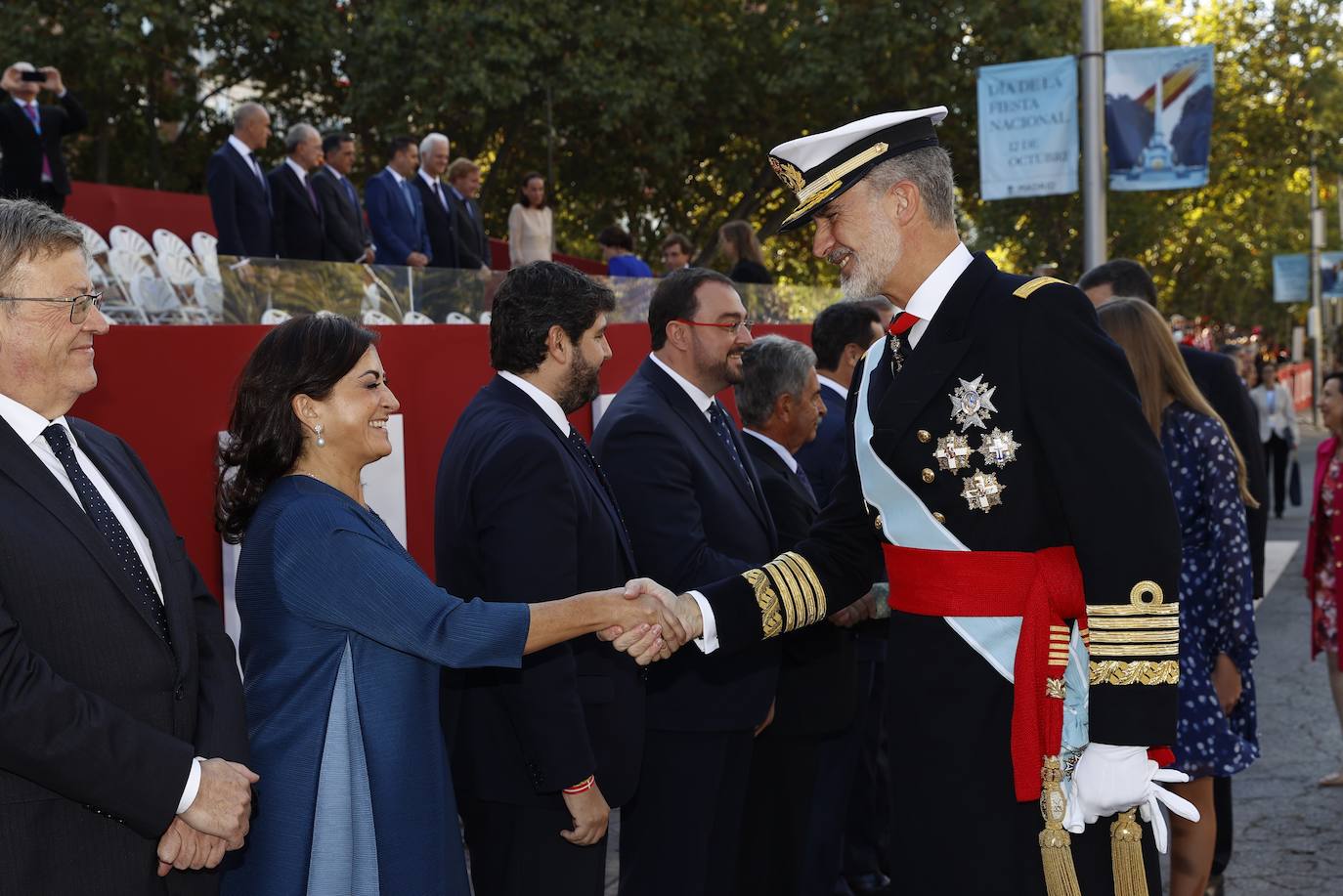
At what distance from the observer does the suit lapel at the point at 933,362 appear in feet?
9.61

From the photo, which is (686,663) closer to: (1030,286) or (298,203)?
(1030,286)

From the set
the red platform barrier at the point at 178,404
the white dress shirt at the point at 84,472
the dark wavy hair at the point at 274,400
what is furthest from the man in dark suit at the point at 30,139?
the white dress shirt at the point at 84,472

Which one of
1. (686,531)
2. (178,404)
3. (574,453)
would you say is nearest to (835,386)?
(686,531)

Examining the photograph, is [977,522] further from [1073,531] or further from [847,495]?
[847,495]

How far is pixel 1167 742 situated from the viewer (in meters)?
2.69

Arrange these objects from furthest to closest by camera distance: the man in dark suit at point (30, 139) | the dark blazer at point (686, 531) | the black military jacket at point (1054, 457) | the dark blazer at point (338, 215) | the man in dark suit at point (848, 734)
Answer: the dark blazer at point (338, 215), the man in dark suit at point (30, 139), the man in dark suit at point (848, 734), the dark blazer at point (686, 531), the black military jacket at point (1054, 457)

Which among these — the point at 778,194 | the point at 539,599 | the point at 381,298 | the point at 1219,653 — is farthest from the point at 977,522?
the point at 778,194

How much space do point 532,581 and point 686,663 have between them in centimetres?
92

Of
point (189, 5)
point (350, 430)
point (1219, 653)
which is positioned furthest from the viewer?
point (189, 5)

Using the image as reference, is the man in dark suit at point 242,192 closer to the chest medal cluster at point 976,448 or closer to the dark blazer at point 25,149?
the dark blazer at point 25,149

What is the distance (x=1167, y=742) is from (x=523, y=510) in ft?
5.38

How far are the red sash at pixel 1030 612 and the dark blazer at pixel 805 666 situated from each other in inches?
74.4

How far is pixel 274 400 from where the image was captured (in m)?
3.17

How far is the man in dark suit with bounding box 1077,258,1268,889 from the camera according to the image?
5785 millimetres
